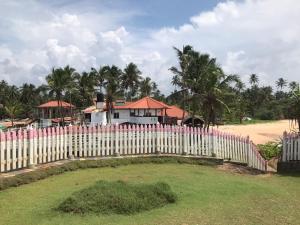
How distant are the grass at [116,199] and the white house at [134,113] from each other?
4070cm

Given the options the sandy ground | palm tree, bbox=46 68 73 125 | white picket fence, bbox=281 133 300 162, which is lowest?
the sandy ground

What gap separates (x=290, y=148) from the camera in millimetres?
14648

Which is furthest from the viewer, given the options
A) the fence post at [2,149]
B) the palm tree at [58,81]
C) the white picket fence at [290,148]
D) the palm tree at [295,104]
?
the palm tree at [58,81]

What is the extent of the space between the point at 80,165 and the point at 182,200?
4.89m

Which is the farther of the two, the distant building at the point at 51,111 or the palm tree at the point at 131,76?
the palm tree at the point at 131,76

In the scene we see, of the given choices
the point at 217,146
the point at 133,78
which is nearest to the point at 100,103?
the point at 133,78

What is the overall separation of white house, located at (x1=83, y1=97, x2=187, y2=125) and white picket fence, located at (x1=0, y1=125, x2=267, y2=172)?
3401 centimetres

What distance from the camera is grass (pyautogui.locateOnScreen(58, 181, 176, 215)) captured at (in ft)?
23.5

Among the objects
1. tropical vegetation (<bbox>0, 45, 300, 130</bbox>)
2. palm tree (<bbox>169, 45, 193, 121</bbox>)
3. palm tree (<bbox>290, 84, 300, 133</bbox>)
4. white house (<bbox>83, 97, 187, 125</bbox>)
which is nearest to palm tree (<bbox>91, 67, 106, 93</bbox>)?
tropical vegetation (<bbox>0, 45, 300, 130</bbox>)

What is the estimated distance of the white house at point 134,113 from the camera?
50.4 m

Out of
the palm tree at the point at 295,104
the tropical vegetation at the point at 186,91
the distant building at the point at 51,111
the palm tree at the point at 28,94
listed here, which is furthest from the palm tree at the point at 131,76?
the palm tree at the point at 295,104

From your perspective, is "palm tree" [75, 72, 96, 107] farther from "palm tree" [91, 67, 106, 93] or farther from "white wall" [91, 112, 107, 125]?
"white wall" [91, 112, 107, 125]

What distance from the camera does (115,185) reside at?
26.2 ft

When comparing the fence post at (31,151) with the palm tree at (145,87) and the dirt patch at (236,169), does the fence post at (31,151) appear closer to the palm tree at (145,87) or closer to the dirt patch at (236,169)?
the dirt patch at (236,169)
